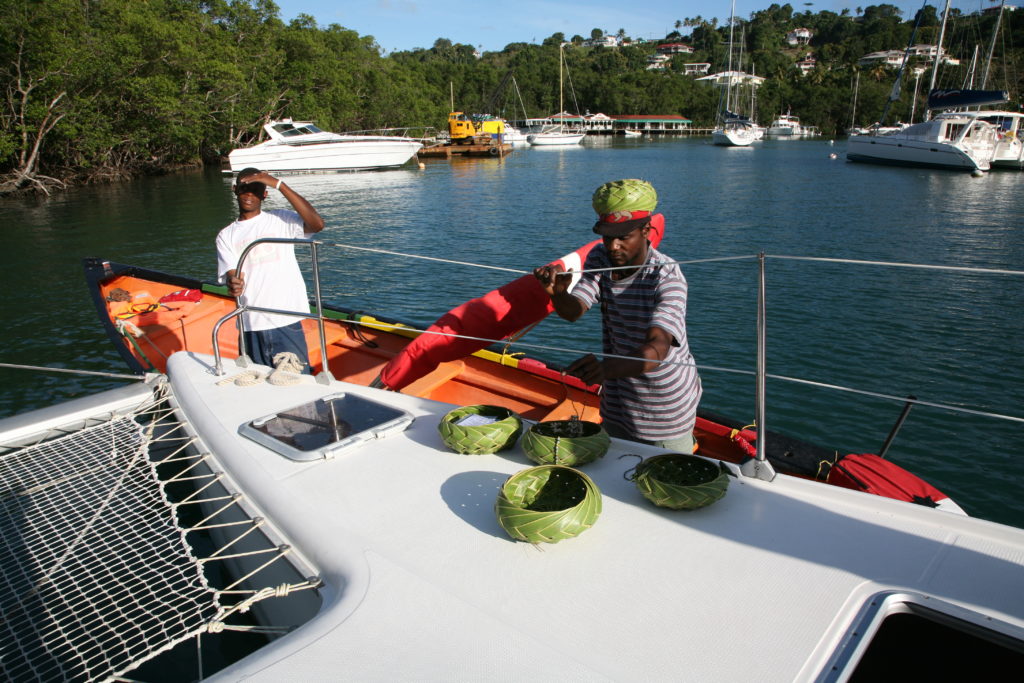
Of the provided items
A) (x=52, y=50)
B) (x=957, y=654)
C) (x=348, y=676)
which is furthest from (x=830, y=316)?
(x=52, y=50)

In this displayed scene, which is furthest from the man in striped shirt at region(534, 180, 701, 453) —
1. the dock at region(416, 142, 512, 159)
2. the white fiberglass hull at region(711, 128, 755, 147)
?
the white fiberglass hull at region(711, 128, 755, 147)

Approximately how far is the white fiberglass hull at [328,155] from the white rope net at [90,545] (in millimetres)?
34448

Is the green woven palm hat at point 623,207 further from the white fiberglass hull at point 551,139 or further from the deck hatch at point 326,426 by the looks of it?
the white fiberglass hull at point 551,139

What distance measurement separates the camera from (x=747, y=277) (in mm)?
13664

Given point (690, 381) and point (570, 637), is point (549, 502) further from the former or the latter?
point (690, 381)

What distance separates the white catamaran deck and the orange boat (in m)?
1.45

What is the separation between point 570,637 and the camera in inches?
70.7

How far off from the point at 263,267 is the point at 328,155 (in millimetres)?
34805

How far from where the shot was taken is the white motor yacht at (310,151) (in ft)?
114

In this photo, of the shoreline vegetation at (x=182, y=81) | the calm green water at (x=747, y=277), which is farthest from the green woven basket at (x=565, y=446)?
the shoreline vegetation at (x=182, y=81)

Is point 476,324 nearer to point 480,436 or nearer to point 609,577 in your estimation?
point 480,436

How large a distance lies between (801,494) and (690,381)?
0.65 metres

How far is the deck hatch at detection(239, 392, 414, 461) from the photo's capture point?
2.94m

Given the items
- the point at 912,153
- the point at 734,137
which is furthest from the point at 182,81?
the point at 734,137
